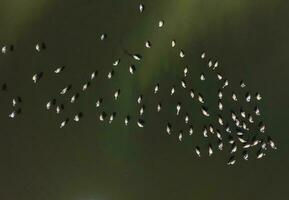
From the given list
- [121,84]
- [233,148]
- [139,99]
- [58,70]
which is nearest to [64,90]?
[58,70]

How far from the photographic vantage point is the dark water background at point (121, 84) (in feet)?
9.17

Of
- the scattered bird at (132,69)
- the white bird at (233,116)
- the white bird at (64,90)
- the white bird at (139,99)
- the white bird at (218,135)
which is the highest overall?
the scattered bird at (132,69)

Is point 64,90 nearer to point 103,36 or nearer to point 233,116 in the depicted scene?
point 103,36

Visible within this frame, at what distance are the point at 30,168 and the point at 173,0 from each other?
1.43 meters

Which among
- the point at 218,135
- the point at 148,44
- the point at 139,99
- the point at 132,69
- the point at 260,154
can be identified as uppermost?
the point at 148,44

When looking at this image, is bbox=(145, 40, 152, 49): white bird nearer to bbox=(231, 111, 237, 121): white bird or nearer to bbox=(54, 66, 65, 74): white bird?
bbox=(54, 66, 65, 74): white bird

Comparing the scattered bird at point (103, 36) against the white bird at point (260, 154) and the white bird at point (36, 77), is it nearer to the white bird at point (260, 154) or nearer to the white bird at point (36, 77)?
the white bird at point (36, 77)

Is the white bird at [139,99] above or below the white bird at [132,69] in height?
below

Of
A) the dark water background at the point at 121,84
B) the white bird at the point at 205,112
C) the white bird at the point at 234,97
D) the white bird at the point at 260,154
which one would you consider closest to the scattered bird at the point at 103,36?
the dark water background at the point at 121,84

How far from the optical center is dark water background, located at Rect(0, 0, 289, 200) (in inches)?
110

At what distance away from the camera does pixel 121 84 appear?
9.25ft

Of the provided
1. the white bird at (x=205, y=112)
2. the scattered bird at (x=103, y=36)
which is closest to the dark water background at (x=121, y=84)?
the scattered bird at (x=103, y=36)

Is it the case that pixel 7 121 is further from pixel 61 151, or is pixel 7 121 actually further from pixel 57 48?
pixel 57 48

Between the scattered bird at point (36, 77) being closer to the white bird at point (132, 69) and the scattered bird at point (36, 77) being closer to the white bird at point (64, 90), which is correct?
the white bird at point (64, 90)
